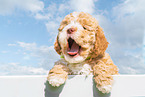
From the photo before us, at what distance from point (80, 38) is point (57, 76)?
14.8 inches

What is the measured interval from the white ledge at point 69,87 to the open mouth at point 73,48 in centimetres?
20

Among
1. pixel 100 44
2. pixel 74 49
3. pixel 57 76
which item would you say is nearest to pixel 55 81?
pixel 57 76

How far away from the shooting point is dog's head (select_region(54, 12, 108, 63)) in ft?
4.77

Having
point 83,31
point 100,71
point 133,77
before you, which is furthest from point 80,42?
point 133,77

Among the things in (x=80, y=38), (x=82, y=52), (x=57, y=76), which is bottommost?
(x=57, y=76)

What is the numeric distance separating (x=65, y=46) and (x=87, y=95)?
18.0 inches

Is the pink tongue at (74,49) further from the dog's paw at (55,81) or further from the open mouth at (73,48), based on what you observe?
the dog's paw at (55,81)

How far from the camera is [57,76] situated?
4.64 ft

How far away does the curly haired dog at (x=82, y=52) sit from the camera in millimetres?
1405

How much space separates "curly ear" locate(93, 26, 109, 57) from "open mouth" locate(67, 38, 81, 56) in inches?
6.2

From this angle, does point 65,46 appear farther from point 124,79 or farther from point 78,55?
point 124,79

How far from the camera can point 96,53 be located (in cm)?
152

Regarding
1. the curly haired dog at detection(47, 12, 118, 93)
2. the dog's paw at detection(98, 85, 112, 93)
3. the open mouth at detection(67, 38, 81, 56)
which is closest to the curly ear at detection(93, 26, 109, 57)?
the curly haired dog at detection(47, 12, 118, 93)

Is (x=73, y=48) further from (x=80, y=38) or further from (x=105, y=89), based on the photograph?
(x=105, y=89)
